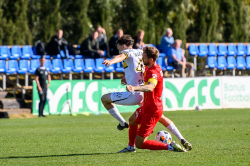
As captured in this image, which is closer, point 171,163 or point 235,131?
point 171,163

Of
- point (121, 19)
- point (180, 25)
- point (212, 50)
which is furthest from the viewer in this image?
point (121, 19)

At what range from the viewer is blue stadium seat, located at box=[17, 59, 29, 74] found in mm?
18422

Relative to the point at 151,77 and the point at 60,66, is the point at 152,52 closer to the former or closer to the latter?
the point at 151,77

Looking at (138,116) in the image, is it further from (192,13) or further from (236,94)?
(192,13)

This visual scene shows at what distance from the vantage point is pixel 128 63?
7.00m

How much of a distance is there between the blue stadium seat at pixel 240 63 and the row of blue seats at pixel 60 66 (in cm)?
451

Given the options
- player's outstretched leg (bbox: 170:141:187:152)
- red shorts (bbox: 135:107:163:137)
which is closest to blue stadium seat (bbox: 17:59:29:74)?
red shorts (bbox: 135:107:163:137)

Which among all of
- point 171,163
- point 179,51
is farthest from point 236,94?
point 171,163

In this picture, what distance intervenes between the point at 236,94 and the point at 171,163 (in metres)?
13.2

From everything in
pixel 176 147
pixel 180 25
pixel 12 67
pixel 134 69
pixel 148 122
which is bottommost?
pixel 176 147

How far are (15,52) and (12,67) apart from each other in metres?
0.90

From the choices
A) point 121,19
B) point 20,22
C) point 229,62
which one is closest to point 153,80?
point 20,22

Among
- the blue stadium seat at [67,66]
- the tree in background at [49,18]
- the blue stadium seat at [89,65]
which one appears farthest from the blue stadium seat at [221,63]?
the tree in background at [49,18]

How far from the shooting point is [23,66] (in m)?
18.5
